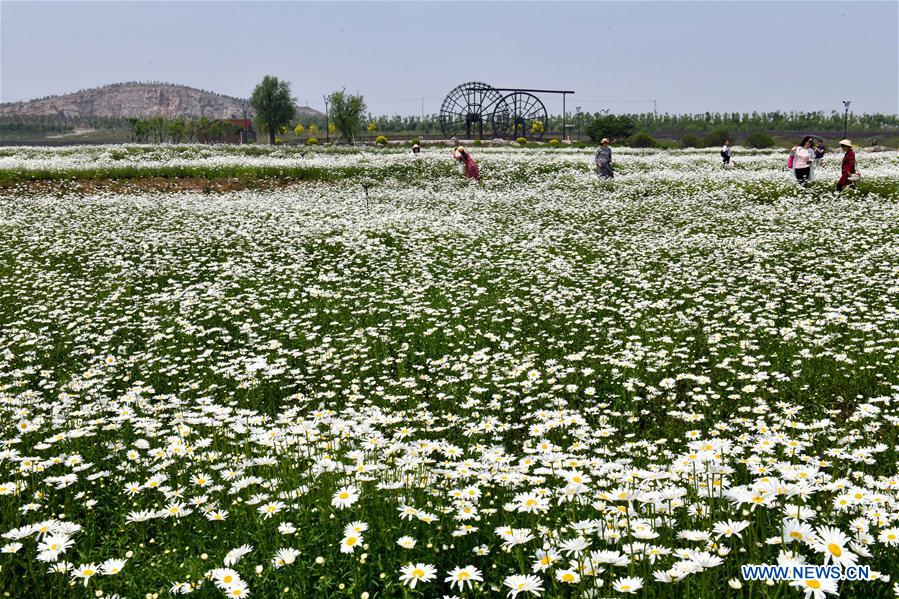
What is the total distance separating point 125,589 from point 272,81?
326ft

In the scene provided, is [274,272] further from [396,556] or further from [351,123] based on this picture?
[351,123]

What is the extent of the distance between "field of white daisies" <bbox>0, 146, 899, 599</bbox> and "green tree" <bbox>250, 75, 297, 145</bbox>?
78641 millimetres

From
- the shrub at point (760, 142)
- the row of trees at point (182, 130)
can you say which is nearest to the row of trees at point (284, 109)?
the row of trees at point (182, 130)

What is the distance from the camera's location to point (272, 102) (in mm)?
94312

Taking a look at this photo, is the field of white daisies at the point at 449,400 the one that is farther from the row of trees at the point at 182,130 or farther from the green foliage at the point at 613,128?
the row of trees at the point at 182,130

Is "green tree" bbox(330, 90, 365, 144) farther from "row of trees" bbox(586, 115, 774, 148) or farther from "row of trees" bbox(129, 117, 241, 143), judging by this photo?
"row of trees" bbox(129, 117, 241, 143)

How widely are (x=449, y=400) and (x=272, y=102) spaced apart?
95990mm

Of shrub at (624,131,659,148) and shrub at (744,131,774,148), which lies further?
shrub at (624,131,659,148)

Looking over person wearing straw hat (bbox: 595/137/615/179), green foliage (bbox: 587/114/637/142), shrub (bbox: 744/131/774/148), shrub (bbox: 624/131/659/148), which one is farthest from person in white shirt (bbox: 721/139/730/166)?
green foliage (bbox: 587/114/637/142)

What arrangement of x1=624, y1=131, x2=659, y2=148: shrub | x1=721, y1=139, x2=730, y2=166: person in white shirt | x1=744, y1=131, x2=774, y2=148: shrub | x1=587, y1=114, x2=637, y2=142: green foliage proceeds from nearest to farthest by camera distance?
x1=721, y1=139, x2=730, y2=166: person in white shirt
x1=744, y1=131, x2=774, y2=148: shrub
x1=624, y1=131, x2=659, y2=148: shrub
x1=587, y1=114, x2=637, y2=142: green foliage

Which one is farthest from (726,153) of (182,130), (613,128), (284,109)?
(182,130)

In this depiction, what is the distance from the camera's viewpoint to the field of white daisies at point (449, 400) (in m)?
3.43

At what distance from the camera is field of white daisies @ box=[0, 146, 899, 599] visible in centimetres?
343

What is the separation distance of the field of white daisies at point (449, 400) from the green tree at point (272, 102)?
78.6 m
